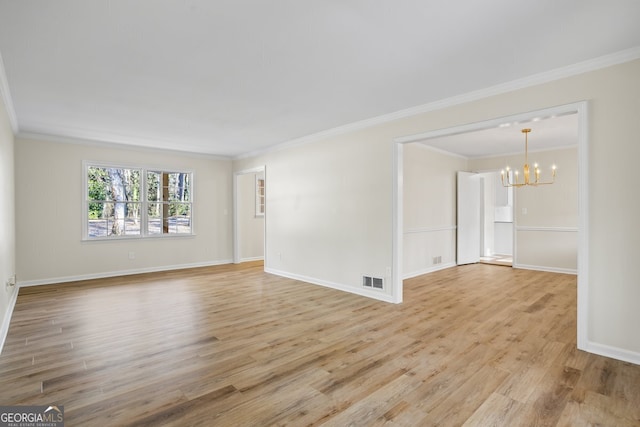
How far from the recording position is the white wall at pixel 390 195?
9.02ft

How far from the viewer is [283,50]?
2674 mm

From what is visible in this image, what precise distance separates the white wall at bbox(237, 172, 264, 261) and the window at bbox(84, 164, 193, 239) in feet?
4.13

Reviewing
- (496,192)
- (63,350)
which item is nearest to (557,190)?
(496,192)

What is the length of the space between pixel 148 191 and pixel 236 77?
458 cm

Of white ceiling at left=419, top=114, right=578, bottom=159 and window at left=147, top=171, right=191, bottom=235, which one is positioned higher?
white ceiling at left=419, top=114, right=578, bottom=159

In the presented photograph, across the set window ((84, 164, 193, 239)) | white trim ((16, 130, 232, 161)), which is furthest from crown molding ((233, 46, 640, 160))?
window ((84, 164, 193, 239))

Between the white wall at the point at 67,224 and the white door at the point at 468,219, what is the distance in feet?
19.5

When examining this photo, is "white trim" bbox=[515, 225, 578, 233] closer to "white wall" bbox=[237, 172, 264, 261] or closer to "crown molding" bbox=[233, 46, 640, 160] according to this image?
"crown molding" bbox=[233, 46, 640, 160]

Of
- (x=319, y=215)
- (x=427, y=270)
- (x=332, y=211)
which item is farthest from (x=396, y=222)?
(x=427, y=270)

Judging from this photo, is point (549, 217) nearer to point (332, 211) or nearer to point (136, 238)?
point (332, 211)

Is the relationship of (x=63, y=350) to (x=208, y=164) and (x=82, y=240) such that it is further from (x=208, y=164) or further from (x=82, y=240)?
(x=208, y=164)

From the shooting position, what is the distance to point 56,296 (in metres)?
4.84

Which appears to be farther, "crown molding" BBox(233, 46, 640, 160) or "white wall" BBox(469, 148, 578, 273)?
"white wall" BBox(469, 148, 578, 273)

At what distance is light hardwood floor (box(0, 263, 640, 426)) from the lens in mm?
2080
